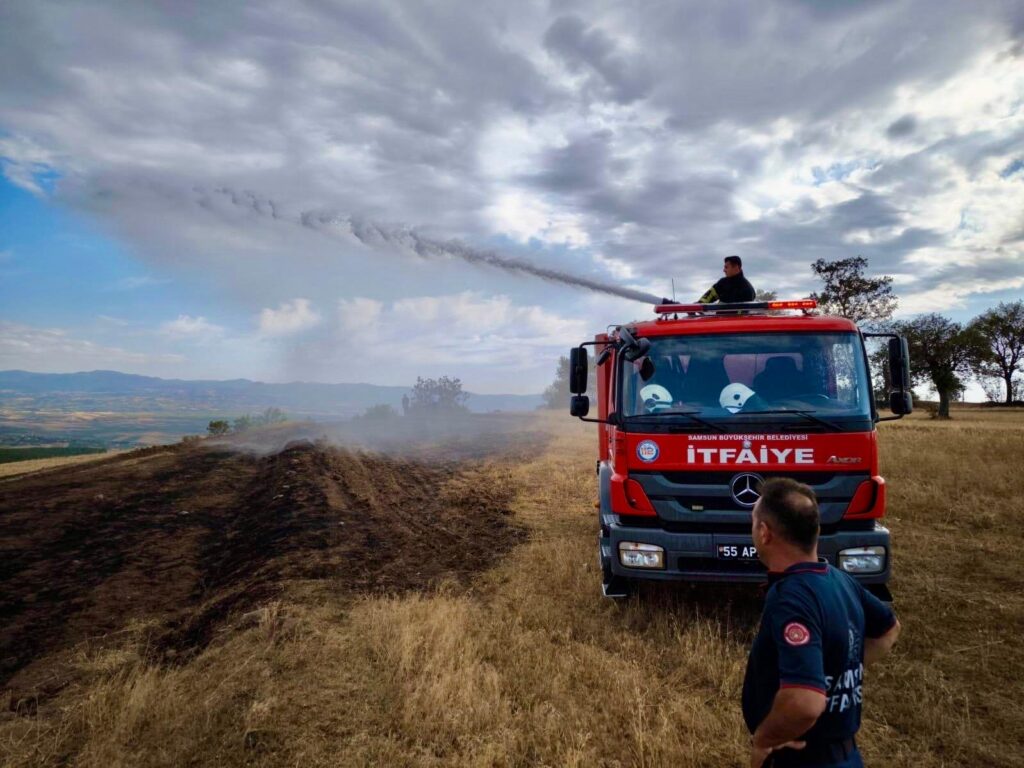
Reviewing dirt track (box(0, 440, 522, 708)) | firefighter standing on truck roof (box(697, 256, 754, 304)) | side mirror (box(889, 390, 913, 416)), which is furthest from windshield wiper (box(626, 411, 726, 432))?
dirt track (box(0, 440, 522, 708))

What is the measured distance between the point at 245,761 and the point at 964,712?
16.3 ft

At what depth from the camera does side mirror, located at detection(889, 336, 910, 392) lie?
5.84m

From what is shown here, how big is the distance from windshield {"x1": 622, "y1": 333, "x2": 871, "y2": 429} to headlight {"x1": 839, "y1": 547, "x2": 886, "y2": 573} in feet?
3.99

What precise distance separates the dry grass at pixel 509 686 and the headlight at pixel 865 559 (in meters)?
0.82

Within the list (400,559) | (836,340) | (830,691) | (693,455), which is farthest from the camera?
(400,559)

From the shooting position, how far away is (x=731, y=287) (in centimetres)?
788

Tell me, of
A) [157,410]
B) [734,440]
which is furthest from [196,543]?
[157,410]

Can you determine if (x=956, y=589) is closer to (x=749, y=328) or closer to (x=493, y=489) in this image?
(x=749, y=328)

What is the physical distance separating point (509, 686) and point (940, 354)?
136 ft

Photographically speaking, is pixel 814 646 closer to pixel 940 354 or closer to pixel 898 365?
pixel 898 365

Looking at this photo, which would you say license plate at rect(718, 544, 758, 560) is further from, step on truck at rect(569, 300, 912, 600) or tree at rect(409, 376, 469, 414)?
tree at rect(409, 376, 469, 414)

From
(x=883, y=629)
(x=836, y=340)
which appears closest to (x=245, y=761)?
(x=883, y=629)

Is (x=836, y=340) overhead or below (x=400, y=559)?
overhead

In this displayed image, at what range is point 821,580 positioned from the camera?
2148mm
